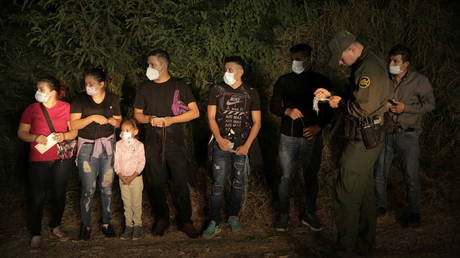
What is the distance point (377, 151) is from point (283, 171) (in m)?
1.40

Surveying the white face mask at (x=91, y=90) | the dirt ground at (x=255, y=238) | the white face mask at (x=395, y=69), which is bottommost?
the dirt ground at (x=255, y=238)

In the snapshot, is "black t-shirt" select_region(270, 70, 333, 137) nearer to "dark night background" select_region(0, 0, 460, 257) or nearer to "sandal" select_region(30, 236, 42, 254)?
"dark night background" select_region(0, 0, 460, 257)

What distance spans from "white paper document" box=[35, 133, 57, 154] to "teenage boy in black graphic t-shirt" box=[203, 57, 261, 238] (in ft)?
5.78

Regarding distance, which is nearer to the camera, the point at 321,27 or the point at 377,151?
the point at 377,151

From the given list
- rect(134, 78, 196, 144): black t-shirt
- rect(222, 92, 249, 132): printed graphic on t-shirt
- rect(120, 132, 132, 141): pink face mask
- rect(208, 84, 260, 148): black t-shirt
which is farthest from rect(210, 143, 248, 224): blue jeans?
rect(120, 132, 132, 141): pink face mask

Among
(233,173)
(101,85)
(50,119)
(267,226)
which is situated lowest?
(267,226)

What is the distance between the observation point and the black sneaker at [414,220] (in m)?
5.76

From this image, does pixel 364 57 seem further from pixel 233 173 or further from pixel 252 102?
pixel 233 173

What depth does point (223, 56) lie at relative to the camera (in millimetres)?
7723

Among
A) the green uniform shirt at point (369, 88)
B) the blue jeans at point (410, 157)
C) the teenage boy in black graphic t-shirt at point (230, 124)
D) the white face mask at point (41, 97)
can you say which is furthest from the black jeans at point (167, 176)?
the blue jeans at point (410, 157)

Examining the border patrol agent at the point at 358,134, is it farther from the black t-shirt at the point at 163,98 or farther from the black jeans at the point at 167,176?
the black jeans at the point at 167,176

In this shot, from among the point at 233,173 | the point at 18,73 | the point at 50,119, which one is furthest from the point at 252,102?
the point at 18,73

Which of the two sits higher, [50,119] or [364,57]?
[364,57]

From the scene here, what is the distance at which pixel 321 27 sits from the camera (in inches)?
328
